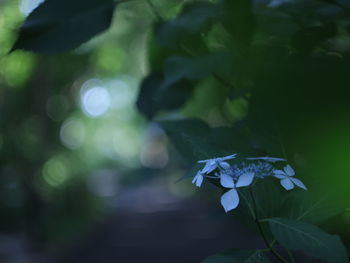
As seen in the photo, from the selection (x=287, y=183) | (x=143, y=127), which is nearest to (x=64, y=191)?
(x=143, y=127)

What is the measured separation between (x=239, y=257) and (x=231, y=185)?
117 millimetres

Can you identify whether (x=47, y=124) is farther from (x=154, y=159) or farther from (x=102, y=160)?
(x=154, y=159)

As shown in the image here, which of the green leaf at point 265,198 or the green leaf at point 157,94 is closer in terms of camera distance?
the green leaf at point 265,198

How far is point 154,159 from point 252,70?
102 ft

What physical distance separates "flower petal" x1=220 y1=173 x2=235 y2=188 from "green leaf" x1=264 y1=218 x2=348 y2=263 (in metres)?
0.08

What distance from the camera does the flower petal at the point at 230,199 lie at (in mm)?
554

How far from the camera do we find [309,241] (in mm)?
562

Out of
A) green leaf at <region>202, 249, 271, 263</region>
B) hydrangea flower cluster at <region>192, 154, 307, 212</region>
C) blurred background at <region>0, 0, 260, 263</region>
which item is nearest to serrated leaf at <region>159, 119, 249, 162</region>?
hydrangea flower cluster at <region>192, 154, 307, 212</region>

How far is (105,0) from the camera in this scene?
2.71 feet

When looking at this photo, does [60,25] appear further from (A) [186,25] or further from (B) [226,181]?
(B) [226,181]

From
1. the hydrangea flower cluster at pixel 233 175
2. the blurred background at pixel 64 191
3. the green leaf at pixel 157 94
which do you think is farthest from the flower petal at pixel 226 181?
the blurred background at pixel 64 191

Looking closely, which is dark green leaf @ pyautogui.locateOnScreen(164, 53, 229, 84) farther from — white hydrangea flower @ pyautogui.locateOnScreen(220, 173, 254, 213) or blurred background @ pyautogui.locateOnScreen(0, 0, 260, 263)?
blurred background @ pyautogui.locateOnScreen(0, 0, 260, 263)

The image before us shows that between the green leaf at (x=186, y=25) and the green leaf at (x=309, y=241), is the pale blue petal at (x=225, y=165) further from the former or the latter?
the green leaf at (x=186, y=25)

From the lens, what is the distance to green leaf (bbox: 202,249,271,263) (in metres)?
0.60
